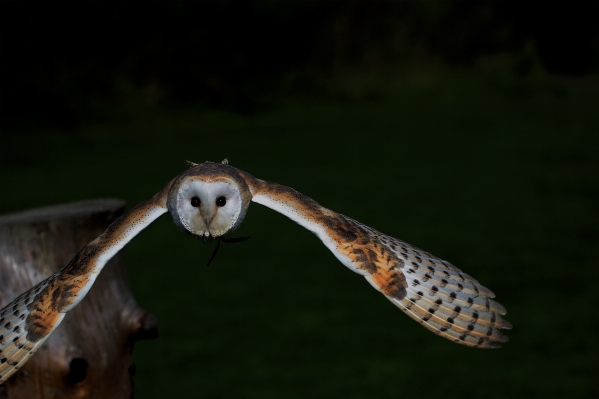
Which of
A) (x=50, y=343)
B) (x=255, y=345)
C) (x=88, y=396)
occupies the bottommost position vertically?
(x=255, y=345)

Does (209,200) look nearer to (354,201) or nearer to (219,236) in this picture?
(219,236)

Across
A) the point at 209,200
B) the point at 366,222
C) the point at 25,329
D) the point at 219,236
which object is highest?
the point at 209,200

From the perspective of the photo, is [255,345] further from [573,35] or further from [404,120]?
[573,35]

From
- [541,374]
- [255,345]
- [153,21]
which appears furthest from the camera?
[153,21]

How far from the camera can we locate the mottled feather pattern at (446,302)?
204 cm

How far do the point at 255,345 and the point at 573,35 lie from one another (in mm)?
10490

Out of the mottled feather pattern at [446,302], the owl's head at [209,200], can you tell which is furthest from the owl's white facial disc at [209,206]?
the mottled feather pattern at [446,302]

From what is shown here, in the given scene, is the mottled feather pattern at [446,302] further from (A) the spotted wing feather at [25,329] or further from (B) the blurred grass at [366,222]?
(B) the blurred grass at [366,222]

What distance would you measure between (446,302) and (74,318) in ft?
3.90

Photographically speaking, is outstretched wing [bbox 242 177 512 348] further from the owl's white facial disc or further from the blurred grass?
the blurred grass

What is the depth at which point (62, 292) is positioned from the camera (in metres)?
1.93

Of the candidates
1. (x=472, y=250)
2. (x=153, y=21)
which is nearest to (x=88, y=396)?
(x=472, y=250)

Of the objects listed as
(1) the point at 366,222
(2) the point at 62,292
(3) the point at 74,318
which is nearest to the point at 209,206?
(2) the point at 62,292

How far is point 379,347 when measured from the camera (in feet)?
19.3
